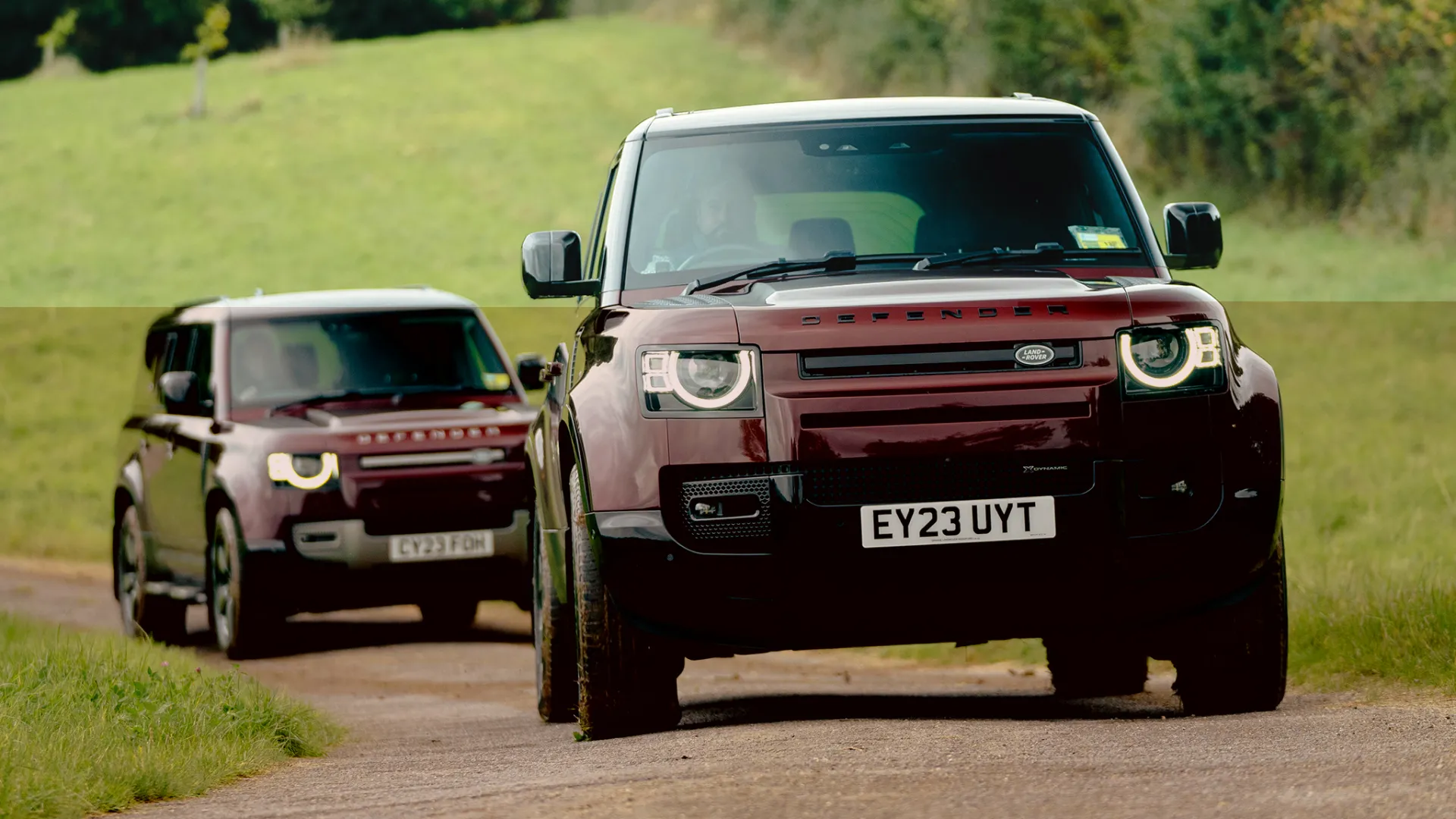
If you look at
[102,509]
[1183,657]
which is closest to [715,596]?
[1183,657]

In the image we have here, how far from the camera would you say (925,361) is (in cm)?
648

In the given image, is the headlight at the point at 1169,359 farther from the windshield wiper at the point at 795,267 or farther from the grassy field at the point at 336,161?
the grassy field at the point at 336,161

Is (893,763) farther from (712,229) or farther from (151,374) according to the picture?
(151,374)

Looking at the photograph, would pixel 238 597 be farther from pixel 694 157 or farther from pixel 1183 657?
pixel 1183 657

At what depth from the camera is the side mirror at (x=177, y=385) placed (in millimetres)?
13211

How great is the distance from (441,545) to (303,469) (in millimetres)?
864

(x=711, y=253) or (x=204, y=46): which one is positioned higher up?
(x=711, y=253)

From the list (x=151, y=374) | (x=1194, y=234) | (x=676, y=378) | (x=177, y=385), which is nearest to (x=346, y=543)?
(x=177, y=385)

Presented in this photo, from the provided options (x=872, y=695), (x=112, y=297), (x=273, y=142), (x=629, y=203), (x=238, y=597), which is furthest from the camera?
(x=273, y=142)

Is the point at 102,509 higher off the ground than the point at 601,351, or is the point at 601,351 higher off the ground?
the point at 601,351

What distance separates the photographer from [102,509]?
987 inches

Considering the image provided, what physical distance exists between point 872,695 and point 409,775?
123 inches

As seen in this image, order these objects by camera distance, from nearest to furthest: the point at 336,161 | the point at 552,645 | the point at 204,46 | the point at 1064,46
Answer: the point at 552,645 < the point at 1064,46 < the point at 336,161 < the point at 204,46

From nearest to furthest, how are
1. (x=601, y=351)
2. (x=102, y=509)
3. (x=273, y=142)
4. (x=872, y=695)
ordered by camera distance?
(x=601, y=351) → (x=872, y=695) → (x=102, y=509) → (x=273, y=142)
